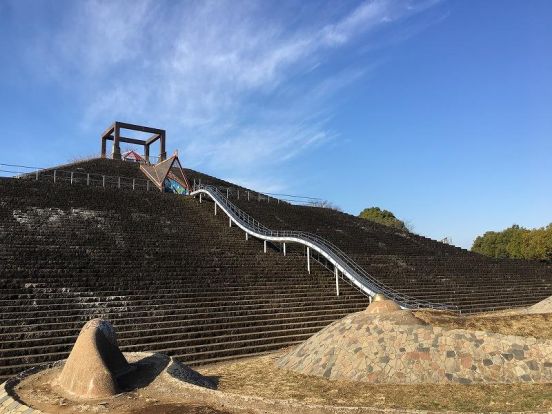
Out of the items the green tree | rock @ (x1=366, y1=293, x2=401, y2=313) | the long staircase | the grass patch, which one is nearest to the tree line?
the green tree

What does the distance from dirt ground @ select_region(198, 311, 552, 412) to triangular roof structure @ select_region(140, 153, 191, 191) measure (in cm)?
2360

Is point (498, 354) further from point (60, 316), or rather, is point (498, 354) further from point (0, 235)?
point (0, 235)

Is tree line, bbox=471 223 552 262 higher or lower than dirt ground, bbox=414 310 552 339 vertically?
higher

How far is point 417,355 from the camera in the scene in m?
9.36

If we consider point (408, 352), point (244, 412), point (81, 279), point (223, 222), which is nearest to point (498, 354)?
point (408, 352)

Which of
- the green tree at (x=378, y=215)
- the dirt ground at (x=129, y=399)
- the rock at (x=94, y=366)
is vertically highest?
the green tree at (x=378, y=215)

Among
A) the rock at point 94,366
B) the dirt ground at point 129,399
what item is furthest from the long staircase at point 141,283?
the rock at point 94,366

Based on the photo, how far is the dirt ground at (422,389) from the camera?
7430mm

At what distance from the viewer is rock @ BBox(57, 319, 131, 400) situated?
7.67 metres

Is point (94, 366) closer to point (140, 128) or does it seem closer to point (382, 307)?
point (382, 307)

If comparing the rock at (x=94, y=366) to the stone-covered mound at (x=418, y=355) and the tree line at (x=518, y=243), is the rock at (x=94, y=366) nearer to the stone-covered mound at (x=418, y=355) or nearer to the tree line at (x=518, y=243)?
the stone-covered mound at (x=418, y=355)

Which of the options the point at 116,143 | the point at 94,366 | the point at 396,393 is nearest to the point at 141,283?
the point at 94,366

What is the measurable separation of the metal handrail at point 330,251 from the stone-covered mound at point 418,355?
7.28 meters

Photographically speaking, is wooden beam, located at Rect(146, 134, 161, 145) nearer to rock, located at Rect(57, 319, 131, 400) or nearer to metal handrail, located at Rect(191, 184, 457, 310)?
metal handrail, located at Rect(191, 184, 457, 310)
